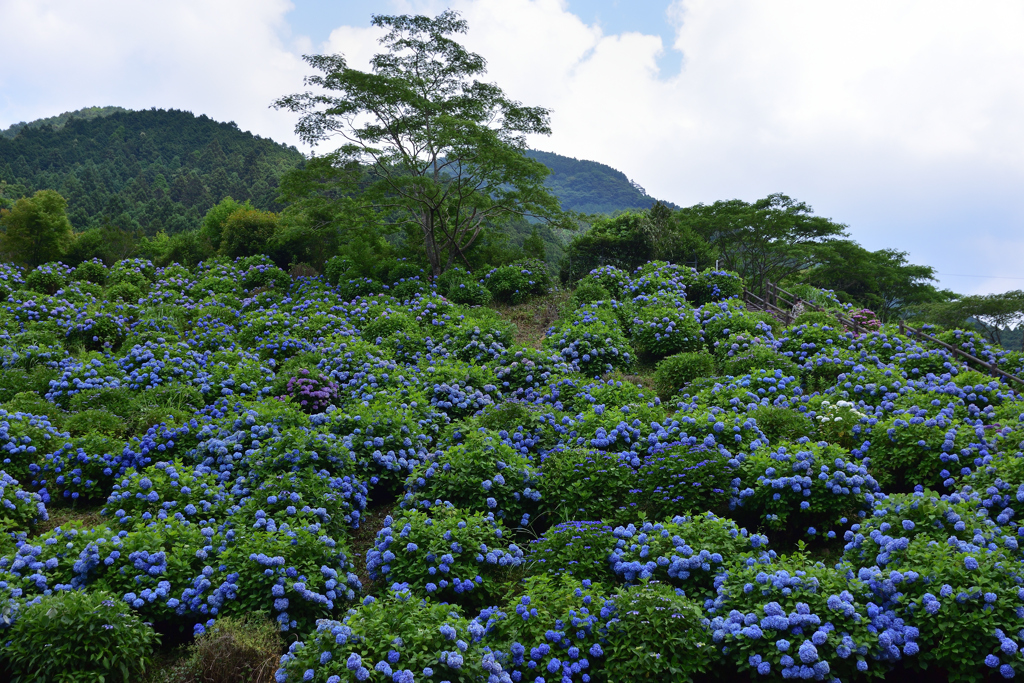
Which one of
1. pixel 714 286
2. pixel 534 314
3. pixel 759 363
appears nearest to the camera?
pixel 759 363

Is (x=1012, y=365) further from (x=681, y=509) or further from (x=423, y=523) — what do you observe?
(x=423, y=523)

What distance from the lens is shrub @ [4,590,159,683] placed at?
4070 mm

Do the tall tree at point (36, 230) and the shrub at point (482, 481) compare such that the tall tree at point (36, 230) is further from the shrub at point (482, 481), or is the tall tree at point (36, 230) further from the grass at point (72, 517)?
the shrub at point (482, 481)

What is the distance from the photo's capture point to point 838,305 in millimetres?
15438

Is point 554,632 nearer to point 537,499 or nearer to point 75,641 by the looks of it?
point 537,499

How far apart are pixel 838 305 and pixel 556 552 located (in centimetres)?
1276

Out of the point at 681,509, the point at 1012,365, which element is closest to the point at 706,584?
the point at 681,509

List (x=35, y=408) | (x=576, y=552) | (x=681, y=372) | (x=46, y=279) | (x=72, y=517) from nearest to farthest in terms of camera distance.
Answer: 1. (x=576, y=552)
2. (x=72, y=517)
3. (x=35, y=408)
4. (x=681, y=372)
5. (x=46, y=279)

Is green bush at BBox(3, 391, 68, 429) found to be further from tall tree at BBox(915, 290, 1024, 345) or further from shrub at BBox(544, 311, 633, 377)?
tall tree at BBox(915, 290, 1024, 345)

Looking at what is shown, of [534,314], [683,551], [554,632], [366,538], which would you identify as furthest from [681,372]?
[554,632]

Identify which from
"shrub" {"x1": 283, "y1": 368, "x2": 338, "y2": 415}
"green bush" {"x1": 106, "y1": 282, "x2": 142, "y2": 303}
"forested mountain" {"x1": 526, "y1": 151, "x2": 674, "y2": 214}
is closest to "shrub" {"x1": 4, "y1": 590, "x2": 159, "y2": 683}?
"shrub" {"x1": 283, "y1": 368, "x2": 338, "y2": 415}

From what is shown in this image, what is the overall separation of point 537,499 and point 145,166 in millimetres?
63047

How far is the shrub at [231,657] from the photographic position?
4387 mm

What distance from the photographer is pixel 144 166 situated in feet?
187
